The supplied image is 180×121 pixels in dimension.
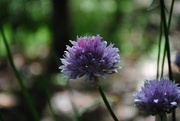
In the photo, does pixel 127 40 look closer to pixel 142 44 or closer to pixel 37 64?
pixel 142 44

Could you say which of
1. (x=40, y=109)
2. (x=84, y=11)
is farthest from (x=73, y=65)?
(x=84, y=11)

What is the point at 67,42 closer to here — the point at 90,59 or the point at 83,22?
the point at 83,22

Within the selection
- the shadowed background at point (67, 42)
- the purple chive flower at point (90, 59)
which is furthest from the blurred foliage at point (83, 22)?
the purple chive flower at point (90, 59)

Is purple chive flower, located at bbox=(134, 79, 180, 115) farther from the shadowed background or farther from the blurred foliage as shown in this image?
the blurred foliage

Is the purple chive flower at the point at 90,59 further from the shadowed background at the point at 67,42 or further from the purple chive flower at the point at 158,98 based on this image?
the shadowed background at the point at 67,42

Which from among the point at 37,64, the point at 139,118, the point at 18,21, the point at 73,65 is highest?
the point at 18,21

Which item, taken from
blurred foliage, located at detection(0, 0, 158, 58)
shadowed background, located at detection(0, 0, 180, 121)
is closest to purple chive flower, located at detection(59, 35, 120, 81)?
shadowed background, located at detection(0, 0, 180, 121)
